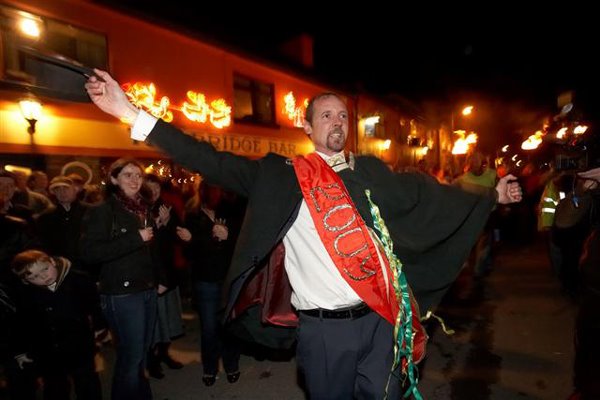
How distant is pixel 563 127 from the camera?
127 inches

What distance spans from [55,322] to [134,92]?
698 centimetres

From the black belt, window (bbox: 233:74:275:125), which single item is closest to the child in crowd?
the black belt

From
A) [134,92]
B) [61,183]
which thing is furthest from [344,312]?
[134,92]

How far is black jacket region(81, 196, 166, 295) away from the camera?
3113mm

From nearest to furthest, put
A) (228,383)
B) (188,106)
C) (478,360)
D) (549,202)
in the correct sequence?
(549,202) → (228,383) → (478,360) → (188,106)

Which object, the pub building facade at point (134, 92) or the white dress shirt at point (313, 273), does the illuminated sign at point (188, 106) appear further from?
the white dress shirt at point (313, 273)

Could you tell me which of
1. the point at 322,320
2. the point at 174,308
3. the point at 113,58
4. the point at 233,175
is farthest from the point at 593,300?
the point at 113,58

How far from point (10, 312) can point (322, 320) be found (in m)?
2.63

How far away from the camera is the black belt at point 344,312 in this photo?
7.72 feet

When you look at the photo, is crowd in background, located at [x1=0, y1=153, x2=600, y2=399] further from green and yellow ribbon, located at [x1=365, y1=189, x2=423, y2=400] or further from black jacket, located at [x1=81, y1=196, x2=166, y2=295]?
green and yellow ribbon, located at [x1=365, y1=189, x2=423, y2=400]

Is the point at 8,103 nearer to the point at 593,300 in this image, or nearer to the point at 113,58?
the point at 113,58

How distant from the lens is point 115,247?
3109mm

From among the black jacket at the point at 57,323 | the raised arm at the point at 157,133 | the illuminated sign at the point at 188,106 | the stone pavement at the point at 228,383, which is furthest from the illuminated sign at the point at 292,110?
the raised arm at the point at 157,133

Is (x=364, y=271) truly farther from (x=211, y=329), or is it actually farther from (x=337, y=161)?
(x=211, y=329)
